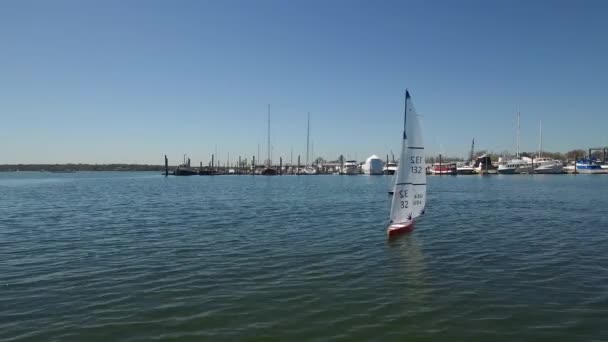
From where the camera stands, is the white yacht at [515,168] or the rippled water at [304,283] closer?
the rippled water at [304,283]

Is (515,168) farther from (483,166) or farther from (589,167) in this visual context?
(589,167)

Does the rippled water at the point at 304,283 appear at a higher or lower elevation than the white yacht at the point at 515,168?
lower

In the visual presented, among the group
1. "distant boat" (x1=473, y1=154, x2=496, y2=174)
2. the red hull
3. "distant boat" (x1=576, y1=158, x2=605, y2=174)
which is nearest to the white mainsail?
the red hull

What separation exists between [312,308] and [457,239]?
13.6m

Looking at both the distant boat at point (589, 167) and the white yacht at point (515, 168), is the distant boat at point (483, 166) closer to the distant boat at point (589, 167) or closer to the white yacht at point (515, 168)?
the white yacht at point (515, 168)

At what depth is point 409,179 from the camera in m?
22.8

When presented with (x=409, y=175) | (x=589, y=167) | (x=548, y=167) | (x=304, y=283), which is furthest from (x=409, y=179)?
(x=589, y=167)

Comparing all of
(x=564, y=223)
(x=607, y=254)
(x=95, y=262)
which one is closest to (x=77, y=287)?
(x=95, y=262)

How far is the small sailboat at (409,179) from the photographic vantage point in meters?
22.0

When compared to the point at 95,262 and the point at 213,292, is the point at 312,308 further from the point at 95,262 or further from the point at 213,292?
the point at 95,262

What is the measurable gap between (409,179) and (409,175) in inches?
8.4

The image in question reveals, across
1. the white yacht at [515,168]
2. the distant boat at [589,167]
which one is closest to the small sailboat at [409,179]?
the white yacht at [515,168]

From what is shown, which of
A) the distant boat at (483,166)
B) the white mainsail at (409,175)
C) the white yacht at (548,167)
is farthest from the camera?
the distant boat at (483,166)

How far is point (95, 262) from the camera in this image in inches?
685
